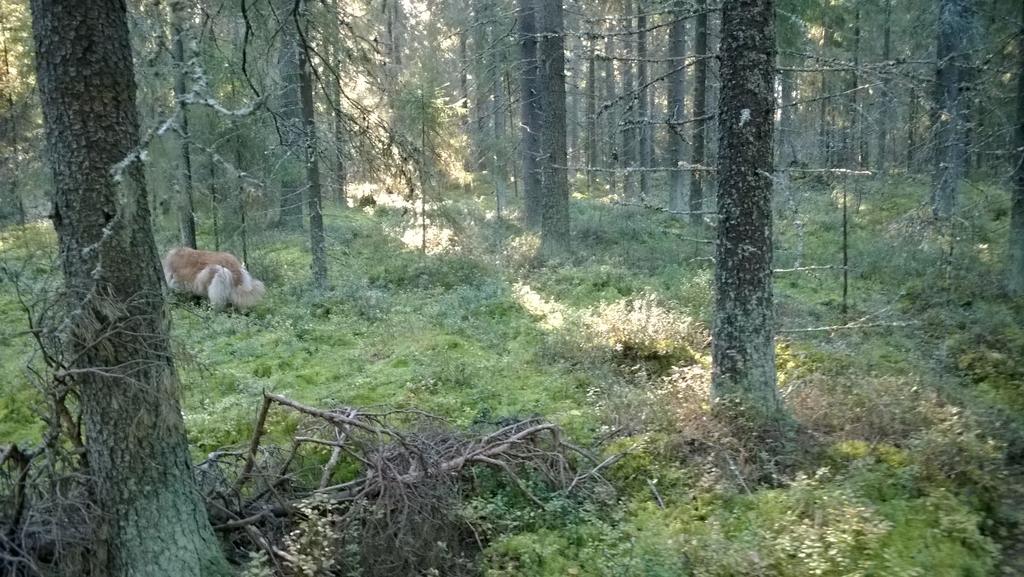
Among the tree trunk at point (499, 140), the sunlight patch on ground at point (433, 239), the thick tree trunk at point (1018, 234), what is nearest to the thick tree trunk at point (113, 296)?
the thick tree trunk at point (1018, 234)

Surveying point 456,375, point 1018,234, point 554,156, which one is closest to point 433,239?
point 554,156

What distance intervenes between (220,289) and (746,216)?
341 inches

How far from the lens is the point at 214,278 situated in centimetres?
1138

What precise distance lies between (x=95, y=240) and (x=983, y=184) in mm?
21725

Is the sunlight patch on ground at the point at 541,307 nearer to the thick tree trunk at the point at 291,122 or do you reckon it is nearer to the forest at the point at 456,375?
the forest at the point at 456,375

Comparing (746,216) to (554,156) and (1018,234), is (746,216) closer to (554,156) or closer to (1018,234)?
(1018,234)

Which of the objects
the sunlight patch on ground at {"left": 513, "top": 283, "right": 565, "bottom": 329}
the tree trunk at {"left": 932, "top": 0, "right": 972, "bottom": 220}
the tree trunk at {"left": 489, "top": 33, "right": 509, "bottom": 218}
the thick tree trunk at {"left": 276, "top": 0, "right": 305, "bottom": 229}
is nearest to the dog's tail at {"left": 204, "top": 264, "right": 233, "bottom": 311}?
the thick tree trunk at {"left": 276, "top": 0, "right": 305, "bottom": 229}

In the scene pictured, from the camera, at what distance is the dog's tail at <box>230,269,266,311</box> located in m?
11.2

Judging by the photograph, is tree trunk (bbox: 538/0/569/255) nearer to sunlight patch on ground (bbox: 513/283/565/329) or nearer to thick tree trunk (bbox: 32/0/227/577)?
sunlight patch on ground (bbox: 513/283/565/329)

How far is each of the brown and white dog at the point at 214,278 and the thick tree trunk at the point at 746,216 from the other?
318 inches

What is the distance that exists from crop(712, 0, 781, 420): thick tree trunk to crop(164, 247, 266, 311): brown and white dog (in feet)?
26.5

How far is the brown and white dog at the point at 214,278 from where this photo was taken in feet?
37.0

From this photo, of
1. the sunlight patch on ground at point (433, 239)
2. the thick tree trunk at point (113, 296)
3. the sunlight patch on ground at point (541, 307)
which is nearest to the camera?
the thick tree trunk at point (113, 296)

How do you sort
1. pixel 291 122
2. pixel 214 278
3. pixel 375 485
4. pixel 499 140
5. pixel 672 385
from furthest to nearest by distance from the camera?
pixel 499 140, pixel 214 278, pixel 672 385, pixel 291 122, pixel 375 485
